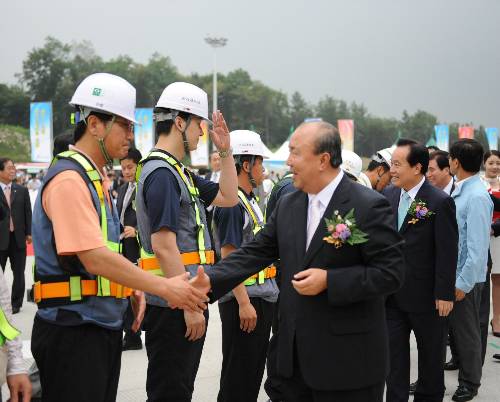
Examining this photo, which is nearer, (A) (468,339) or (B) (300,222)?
(B) (300,222)

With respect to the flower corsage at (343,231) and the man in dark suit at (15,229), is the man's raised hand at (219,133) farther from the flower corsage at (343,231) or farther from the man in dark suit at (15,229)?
the man in dark suit at (15,229)

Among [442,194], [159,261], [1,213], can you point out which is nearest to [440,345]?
[442,194]

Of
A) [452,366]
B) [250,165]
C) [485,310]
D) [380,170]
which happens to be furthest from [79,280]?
[485,310]

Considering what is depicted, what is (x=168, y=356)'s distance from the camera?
3.43m

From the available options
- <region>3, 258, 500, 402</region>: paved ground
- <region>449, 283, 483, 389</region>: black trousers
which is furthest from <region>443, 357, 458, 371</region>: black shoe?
<region>449, 283, 483, 389</region>: black trousers

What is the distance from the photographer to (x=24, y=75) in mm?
81375

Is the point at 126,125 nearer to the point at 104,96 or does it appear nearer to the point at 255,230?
the point at 104,96

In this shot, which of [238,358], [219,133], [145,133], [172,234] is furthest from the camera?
[145,133]

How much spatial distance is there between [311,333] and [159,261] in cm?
99

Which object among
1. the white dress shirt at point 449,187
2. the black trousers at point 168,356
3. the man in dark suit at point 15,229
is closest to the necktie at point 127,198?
the man in dark suit at point 15,229

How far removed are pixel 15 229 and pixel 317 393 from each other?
24.6 ft

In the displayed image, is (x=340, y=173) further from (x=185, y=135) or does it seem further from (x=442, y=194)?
(x=442, y=194)

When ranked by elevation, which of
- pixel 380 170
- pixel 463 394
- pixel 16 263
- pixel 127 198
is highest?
pixel 380 170

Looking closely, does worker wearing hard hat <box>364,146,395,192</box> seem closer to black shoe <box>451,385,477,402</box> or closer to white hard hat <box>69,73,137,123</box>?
black shoe <box>451,385,477,402</box>
